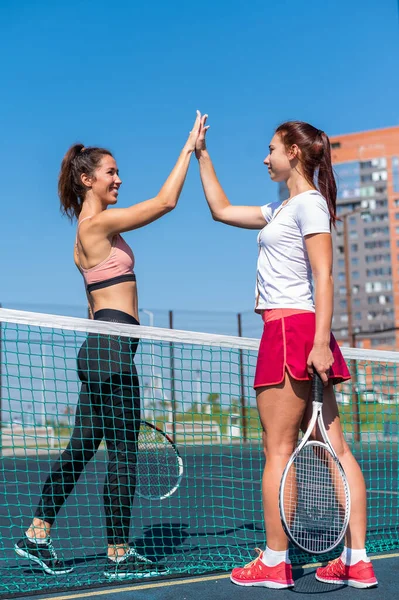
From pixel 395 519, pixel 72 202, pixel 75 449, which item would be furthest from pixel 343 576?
pixel 395 519

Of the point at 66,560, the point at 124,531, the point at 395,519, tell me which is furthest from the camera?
the point at 395,519

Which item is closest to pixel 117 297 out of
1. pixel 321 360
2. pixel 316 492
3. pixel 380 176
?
pixel 321 360

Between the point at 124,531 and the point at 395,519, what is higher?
the point at 124,531

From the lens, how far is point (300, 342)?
3633 millimetres

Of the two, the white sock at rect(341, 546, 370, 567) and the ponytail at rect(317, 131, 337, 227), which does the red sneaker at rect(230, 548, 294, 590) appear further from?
the ponytail at rect(317, 131, 337, 227)

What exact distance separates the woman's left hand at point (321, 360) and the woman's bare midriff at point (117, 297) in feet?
3.81

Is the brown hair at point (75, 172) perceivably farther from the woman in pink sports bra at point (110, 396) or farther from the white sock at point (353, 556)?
the white sock at point (353, 556)

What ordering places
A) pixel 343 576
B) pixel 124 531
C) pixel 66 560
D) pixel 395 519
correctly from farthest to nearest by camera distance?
pixel 395 519 → pixel 66 560 → pixel 124 531 → pixel 343 576

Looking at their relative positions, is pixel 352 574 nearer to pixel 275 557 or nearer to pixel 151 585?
pixel 275 557

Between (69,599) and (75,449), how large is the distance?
0.88 metres

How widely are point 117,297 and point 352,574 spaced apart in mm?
1833

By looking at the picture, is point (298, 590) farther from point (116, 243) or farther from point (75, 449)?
point (116, 243)

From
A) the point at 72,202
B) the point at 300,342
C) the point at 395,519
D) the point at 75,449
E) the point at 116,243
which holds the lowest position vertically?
the point at 395,519

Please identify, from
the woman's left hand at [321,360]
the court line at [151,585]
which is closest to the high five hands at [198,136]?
the woman's left hand at [321,360]
